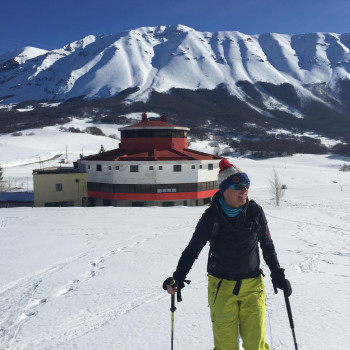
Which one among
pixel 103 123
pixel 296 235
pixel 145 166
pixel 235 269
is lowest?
Answer: pixel 296 235

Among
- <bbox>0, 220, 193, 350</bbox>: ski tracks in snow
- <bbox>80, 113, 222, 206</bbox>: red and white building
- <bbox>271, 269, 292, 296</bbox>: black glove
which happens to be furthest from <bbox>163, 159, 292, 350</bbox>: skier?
<bbox>80, 113, 222, 206</bbox>: red and white building

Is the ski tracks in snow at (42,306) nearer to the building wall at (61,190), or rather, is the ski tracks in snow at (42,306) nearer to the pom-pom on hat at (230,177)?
the pom-pom on hat at (230,177)

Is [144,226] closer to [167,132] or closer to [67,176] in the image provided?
[67,176]

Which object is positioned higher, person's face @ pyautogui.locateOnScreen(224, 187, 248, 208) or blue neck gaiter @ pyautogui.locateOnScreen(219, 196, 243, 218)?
person's face @ pyautogui.locateOnScreen(224, 187, 248, 208)

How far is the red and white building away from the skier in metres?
32.2

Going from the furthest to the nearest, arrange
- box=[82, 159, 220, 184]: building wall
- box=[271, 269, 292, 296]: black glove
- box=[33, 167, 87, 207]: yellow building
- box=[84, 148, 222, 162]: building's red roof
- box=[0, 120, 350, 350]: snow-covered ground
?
box=[84, 148, 222, 162]: building's red roof, box=[82, 159, 220, 184]: building wall, box=[33, 167, 87, 207]: yellow building, box=[0, 120, 350, 350]: snow-covered ground, box=[271, 269, 292, 296]: black glove

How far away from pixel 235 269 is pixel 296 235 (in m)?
12.0

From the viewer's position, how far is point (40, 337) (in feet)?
19.2

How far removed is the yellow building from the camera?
34500 mm

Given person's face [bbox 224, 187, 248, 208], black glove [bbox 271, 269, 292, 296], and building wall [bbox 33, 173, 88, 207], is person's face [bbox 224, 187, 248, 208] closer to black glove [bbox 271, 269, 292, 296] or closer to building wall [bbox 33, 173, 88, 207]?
black glove [bbox 271, 269, 292, 296]

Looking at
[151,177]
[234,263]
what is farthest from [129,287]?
[151,177]

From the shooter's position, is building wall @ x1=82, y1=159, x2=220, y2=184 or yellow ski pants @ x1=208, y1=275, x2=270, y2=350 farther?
building wall @ x1=82, y1=159, x2=220, y2=184

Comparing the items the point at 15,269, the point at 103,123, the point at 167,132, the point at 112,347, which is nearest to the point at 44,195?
the point at 167,132

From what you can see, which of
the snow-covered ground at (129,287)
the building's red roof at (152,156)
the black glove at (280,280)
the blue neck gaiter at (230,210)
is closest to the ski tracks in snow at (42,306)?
the snow-covered ground at (129,287)
